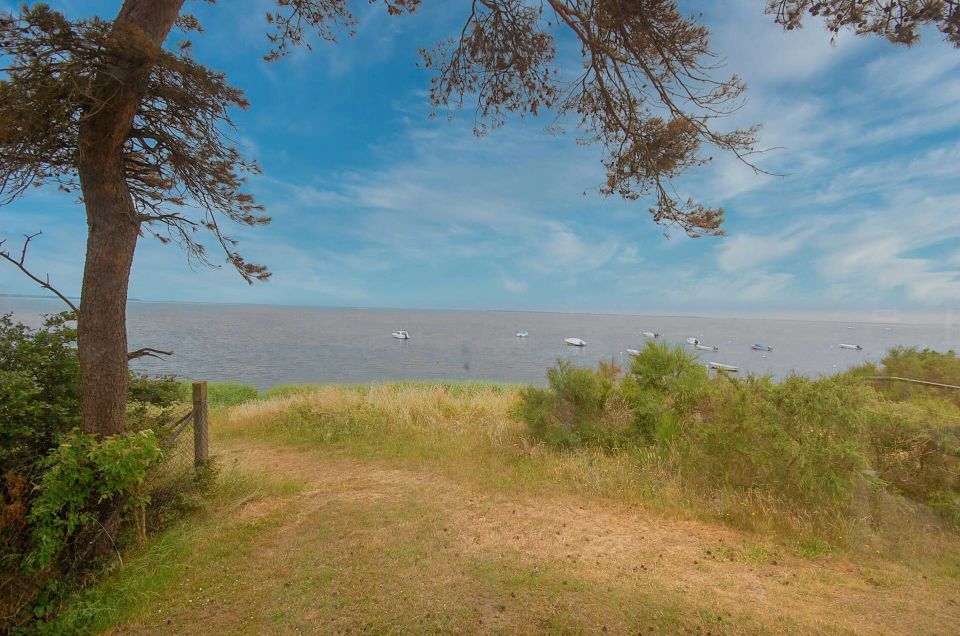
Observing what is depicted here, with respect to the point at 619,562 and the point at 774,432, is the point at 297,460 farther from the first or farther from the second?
the point at 774,432

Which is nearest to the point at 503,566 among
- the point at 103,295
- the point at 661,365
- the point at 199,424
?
the point at 199,424

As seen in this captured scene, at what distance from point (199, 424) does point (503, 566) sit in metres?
4.21

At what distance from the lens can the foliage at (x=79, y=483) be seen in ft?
10.4

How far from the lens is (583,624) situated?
2.92 meters

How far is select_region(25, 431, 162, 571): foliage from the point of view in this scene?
317cm

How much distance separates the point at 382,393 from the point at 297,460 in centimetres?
387

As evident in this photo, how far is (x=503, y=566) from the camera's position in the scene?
3723 mm

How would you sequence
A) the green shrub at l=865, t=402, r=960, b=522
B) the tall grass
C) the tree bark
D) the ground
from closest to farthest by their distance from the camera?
the ground → the tree bark → the tall grass → the green shrub at l=865, t=402, r=960, b=522

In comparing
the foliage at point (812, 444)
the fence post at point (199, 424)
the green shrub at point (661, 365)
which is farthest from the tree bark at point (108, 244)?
the green shrub at point (661, 365)

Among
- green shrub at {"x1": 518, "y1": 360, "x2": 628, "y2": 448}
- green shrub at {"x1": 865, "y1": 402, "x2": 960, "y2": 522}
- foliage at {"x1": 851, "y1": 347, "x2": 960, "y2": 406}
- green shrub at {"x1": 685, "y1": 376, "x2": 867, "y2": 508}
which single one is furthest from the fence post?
foliage at {"x1": 851, "y1": 347, "x2": 960, "y2": 406}

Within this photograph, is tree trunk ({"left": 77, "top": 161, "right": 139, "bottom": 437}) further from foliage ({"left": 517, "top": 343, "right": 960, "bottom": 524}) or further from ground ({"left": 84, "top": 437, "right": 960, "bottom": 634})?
foliage ({"left": 517, "top": 343, "right": 960, "bottom": 524})

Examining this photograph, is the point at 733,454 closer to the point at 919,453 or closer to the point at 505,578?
the point at 919,453

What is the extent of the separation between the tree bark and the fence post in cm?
140

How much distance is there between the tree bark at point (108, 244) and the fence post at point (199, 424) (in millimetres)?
1401
